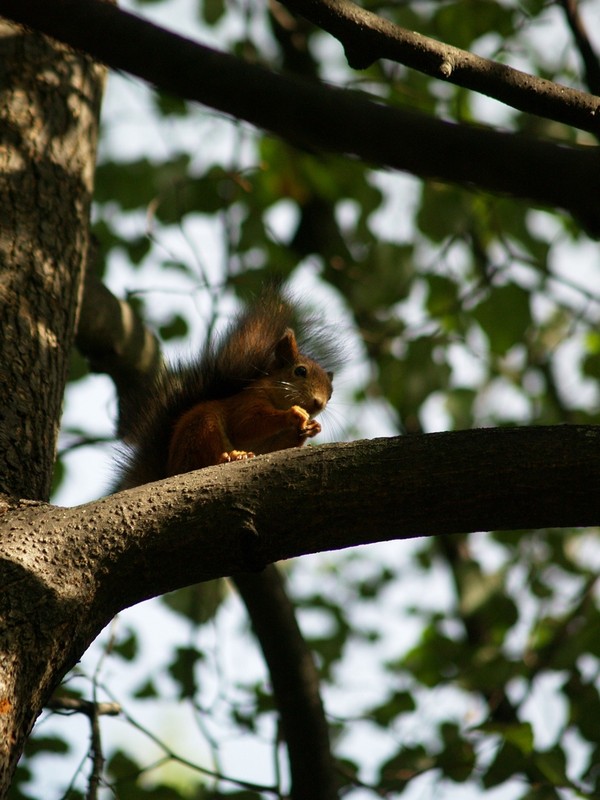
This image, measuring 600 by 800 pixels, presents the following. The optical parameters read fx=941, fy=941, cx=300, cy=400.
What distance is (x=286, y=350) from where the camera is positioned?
3.56m

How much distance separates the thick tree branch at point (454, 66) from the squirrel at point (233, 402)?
1.39m

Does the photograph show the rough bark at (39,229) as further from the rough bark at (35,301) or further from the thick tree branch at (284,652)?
the thick tree branch at (284,652)

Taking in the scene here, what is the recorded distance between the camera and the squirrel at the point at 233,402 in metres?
2.95

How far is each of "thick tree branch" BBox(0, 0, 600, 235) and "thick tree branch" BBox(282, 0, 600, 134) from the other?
46 centimetres

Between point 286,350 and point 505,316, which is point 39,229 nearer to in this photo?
point 286,350

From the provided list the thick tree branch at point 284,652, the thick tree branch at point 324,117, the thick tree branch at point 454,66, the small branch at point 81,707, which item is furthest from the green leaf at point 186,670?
the thick tree branch at point 324,117

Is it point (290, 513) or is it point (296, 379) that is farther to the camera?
point (296, 379)

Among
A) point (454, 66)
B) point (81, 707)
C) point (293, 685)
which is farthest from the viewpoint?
point (293, 685)

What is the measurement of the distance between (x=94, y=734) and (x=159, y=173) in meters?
3.18

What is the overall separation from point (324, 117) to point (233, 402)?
1.97 meters

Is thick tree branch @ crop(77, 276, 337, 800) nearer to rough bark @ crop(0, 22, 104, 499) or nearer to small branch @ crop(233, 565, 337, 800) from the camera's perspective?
small branch @ crop(233, 565, 337, 800)

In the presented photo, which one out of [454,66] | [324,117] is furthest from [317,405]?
[324,117]

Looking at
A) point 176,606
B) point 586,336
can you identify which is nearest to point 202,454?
point 176,606

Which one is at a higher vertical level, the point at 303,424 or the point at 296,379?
the point at 296,379
